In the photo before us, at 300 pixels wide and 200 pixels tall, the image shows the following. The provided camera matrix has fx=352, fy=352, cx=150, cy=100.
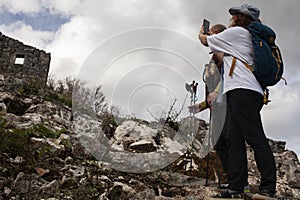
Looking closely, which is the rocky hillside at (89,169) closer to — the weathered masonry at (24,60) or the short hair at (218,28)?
the short hair at (218,28)

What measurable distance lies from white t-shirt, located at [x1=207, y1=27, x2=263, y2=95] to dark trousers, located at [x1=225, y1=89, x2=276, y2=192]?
62 mm

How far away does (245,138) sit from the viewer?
8.92 feet

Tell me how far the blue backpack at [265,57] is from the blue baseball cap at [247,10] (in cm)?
15

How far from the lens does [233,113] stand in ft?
9.34

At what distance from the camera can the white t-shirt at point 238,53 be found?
2762mm

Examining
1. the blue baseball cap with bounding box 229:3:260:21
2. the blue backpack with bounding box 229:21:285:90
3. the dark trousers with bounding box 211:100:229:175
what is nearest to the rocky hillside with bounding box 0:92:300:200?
the dark trousers with bounding box 211:100:229:175

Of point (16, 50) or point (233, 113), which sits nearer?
point (233, 113)

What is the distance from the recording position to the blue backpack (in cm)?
270

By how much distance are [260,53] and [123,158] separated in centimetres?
325

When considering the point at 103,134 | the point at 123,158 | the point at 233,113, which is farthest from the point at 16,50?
the point at 233,113

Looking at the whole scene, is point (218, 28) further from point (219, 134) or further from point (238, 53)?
point (219, 134)

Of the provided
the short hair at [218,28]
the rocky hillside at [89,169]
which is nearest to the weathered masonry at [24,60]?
the rocky hillside at [89,169]

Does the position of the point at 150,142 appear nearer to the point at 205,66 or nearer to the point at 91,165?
the point at 91,165

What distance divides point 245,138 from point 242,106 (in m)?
0.25
